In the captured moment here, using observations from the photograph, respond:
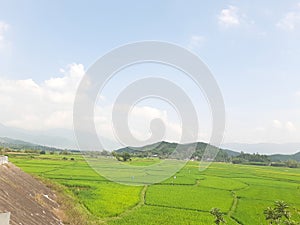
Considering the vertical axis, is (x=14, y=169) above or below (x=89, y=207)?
above

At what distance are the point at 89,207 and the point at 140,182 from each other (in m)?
16.1

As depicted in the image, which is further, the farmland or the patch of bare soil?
the farmland

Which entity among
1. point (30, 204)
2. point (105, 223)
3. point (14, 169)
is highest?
point (14, 169)

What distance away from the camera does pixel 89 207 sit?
22.1 meters

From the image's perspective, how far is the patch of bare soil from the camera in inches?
528

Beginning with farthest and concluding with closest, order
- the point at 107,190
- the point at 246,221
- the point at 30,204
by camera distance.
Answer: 1. the point at 107,190
2. the point at 246,221
3. the point at 30,204

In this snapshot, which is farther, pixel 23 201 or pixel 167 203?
pixel 167 203

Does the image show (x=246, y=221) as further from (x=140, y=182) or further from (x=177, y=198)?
(x=140, y=182)

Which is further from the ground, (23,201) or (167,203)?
(23,201)

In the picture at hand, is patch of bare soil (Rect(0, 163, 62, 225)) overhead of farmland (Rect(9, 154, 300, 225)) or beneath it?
overhead

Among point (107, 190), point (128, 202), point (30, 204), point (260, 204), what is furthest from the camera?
point (107, 190)

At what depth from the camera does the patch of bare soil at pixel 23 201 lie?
44.0 ft

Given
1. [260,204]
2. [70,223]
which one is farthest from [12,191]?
[260,204]

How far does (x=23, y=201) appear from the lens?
630 inches
